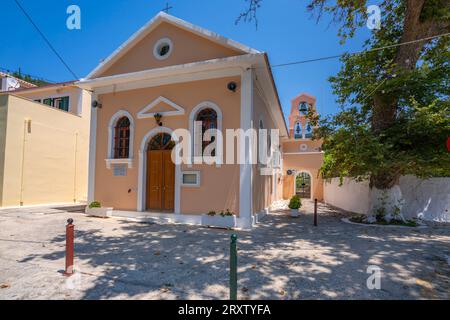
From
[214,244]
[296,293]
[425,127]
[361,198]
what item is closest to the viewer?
[296,293]

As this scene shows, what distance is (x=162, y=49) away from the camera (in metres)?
9.40

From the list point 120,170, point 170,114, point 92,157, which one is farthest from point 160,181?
point 92,157

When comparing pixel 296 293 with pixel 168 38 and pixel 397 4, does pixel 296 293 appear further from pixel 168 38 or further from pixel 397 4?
pixel 397 4

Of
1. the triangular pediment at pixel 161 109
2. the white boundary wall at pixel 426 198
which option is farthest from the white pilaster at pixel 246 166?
the white boundary wall at pixel 426 198

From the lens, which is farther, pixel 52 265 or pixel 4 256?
pixel 4 256

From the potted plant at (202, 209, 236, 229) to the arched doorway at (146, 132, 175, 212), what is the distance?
1.64m

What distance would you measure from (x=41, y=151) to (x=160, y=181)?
26.3ft

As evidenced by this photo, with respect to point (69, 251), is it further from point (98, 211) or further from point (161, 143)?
point (98, 211)

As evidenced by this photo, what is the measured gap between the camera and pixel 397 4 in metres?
10.3

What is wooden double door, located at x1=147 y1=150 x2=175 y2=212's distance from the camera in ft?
29.2

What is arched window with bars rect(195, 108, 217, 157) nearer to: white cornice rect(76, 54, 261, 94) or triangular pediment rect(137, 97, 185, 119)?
triangular pediment rect(137, 97, 185, 119)
